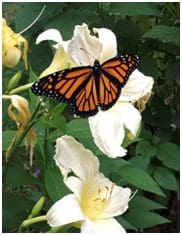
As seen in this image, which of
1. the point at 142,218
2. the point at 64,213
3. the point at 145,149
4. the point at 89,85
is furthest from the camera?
the point at 145,149

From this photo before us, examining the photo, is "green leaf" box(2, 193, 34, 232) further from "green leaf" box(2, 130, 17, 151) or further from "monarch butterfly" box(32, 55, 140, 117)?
"monarch butterfly" box(32, 55, 140, 117)

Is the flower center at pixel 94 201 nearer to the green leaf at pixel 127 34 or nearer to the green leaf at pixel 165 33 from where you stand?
the green leaf at pixel 165 33

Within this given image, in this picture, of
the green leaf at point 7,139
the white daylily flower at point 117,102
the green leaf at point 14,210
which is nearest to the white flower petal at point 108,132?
the white daylily flower at point 117,102

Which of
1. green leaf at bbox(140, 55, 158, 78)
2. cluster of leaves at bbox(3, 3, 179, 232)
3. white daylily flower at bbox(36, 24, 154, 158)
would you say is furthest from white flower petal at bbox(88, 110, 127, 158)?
green leaf at bbox(140, 55, 158, 78)

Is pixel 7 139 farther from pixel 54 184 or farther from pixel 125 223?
pixel 125 223

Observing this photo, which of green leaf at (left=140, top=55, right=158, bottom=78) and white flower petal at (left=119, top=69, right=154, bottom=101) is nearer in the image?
white flower petal at (left=119, top=69, right=154, bottom=101)

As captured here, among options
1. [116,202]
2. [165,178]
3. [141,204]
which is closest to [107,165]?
[141,204]

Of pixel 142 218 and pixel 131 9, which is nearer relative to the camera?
pixel 142 218
